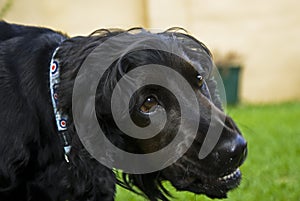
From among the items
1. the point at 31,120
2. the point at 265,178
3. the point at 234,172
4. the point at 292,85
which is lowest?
the point at 292,85

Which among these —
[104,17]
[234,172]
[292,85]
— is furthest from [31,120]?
[292,85]

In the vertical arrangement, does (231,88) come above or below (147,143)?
below

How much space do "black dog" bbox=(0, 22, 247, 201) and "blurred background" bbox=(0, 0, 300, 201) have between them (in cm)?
510

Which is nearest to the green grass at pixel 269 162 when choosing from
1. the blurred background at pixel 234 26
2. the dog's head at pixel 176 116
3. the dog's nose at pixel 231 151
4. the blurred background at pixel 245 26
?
the blurred background at pixel 234 26

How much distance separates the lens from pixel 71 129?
2793 mm

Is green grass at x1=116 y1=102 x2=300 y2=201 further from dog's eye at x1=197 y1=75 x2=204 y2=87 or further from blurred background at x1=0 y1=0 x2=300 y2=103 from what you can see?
blurred background at x1=0 y1=0 x2=300 y2=103

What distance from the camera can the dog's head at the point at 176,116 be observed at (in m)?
2.62

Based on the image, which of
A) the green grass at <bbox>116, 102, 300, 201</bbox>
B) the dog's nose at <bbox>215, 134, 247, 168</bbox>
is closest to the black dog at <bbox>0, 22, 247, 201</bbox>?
the dog's nose at <bbox>215, 134, 247, 168</bbox>

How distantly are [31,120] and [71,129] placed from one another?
0.18 m

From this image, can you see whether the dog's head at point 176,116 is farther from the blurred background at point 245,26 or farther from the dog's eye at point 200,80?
the blurred background at point 245,26

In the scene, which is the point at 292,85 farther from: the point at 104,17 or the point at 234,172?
the point at 234,172

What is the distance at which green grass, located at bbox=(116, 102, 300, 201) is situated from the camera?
412cm

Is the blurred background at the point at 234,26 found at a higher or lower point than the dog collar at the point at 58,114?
lower

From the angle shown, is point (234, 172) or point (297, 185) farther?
point (297, 185)
